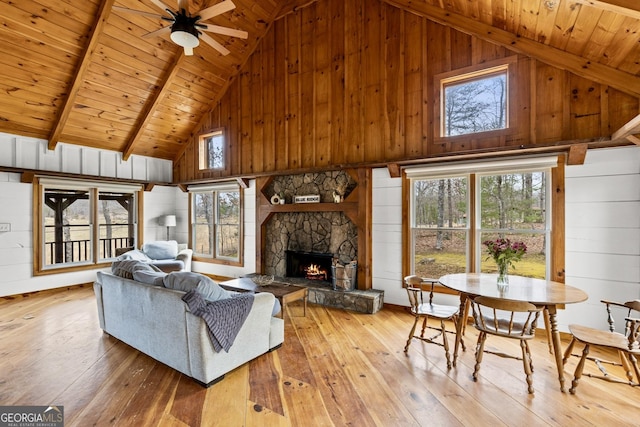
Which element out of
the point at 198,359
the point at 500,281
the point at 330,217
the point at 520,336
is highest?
the point at 330,217

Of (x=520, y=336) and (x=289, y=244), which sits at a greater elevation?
(x=289, y=244)

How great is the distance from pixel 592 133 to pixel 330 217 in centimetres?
379

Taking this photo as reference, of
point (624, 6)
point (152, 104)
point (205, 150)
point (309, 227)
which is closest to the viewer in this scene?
point (624, 6)

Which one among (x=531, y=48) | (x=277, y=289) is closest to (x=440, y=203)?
(x=531, y=48)

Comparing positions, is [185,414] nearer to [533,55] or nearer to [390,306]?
[390,306]

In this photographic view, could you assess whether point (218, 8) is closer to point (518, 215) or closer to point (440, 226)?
point (440, 226)

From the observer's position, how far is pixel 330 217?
5.46 meters

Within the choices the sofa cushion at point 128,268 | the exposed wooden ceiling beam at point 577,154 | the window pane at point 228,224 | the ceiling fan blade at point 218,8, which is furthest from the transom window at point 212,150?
the exposed wooden ceiling beam at point 577,154

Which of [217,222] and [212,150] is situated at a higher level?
[212,150]

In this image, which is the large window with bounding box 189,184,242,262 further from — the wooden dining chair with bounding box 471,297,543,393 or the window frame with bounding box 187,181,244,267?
the wooden dining chair with bounding box 471,297,543,393

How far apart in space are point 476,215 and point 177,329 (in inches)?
161

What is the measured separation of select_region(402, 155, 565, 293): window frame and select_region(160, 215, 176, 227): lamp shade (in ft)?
18.7

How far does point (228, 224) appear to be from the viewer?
693 cm

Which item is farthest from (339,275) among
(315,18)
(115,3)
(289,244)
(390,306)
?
(115,3)
